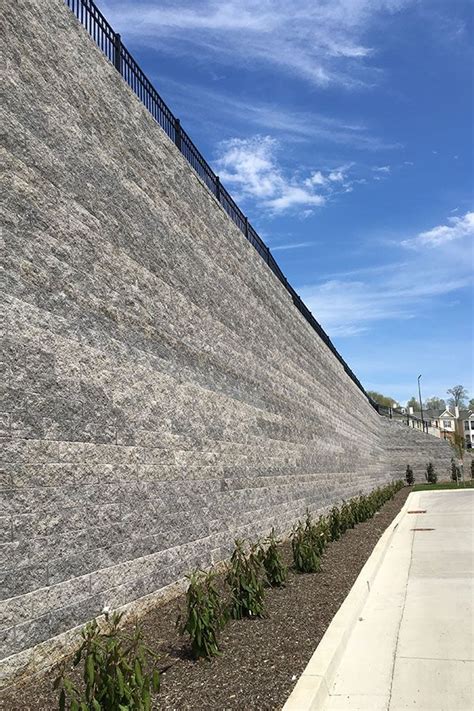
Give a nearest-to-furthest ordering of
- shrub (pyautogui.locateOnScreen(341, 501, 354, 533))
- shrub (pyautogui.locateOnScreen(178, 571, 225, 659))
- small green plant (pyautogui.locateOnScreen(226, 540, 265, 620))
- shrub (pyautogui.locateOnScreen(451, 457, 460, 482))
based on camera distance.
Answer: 1. shrub (pyautogui.locateOnScreen(178, 571, 225, 659))
2. small green plant (pyautogui.locateOnScreen(226, 540, 265, 620))
3. shrub (pyautogui.locateOnScreen(341, 501, 354, 533))
4. shrub (pyautogui.locateOnScreen(451, 457, 460, 482))

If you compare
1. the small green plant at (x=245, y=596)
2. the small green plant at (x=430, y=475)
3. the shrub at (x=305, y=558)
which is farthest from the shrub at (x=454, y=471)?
the small green plant at (x=245, y=596)

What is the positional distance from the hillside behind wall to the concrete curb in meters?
1.68

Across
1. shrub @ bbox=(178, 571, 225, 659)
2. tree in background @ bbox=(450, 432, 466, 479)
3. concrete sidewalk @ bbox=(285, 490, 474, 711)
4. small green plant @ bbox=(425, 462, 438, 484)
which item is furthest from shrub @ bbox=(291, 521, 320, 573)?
tree in background @ bbox=(450, 432, 466, 479)

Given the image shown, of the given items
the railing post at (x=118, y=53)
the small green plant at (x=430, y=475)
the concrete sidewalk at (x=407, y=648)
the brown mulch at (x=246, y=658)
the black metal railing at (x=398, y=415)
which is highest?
the railing post at (x=118, y=53)

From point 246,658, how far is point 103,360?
2.67m

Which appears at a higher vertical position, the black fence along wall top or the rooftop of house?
the rooftop of house

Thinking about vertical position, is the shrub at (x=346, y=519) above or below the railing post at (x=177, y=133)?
below

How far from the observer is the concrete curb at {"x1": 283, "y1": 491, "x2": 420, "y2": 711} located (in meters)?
3.85

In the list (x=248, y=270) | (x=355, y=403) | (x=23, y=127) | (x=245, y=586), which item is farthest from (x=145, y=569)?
(x=355, y=403)

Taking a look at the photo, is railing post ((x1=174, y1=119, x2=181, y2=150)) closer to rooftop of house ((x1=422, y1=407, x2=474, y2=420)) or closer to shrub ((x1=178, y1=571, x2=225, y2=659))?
shrub ((x1=178, y1=571, x2=225, y2=659))

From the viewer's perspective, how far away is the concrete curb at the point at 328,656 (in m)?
3.85

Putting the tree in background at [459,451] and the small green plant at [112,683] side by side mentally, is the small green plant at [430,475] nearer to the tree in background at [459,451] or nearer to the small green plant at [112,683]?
the tree in background at [459,451]

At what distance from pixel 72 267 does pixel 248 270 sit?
7.22 m

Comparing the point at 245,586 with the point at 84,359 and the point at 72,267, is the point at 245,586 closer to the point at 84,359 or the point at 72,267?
the point at 84,359
